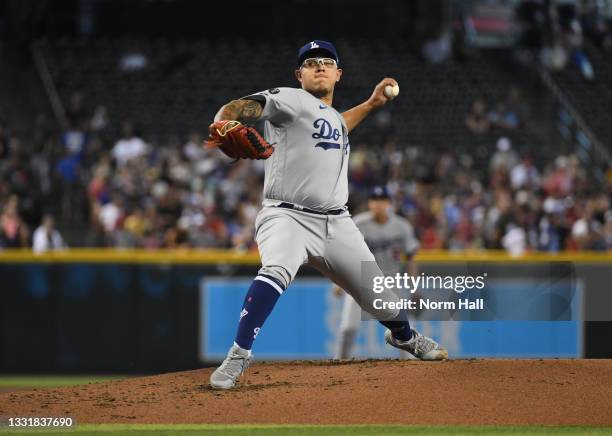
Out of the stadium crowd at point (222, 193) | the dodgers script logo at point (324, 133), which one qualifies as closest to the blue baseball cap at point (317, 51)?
the dodgers script logo at point (324, 133)

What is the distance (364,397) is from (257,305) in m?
0.72

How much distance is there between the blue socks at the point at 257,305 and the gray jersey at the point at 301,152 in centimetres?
49

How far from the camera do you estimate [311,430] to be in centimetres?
519

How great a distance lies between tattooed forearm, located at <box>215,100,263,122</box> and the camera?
5.46m

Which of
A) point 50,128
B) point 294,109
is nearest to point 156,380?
point 294,109

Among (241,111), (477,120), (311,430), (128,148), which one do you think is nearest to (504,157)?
(477,120)

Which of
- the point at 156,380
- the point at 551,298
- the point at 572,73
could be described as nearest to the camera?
the point at 156,380

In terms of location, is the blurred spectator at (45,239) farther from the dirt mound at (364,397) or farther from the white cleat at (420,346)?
the white cleat at (420,346)

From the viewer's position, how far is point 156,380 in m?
6.34

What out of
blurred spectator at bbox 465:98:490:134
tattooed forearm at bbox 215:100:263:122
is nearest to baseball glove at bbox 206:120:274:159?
tattooed forearm at bbox 215:100:263:122

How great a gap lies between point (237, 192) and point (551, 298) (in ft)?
17.0

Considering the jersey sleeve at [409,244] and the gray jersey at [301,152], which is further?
the jersey sleeve at [409,244]

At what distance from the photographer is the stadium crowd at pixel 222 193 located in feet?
42.8

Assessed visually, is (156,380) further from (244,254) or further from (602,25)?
(602,25)
